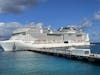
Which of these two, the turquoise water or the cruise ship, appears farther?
the cruise ship

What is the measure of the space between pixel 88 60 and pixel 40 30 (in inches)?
2616

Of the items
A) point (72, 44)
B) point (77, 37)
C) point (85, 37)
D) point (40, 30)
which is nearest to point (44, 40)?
point (40, 30)

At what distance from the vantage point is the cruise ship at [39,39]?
290ft

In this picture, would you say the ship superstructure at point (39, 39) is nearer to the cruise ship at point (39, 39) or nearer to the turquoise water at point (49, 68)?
the cruise ship at point (39, 39)

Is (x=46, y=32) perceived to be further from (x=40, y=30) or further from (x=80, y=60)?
(x=80, y=60)

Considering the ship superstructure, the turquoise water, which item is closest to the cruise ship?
the ship superstructure

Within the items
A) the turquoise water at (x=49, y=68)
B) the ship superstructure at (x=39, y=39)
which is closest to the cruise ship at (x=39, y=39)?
the ship superstructure at (x=39, y=39)

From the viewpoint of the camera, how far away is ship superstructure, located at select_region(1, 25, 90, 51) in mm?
88469

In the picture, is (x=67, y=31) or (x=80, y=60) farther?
(x=67, y=31)

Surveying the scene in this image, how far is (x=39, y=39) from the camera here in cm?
10619

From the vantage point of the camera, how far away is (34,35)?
348ft

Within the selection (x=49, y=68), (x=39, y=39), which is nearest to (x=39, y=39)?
(x=39, y=39)

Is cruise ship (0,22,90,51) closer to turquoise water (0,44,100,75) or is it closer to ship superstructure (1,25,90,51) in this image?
ship superstructure (1,25,90,51)

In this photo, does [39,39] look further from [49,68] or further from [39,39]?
[49,68]
